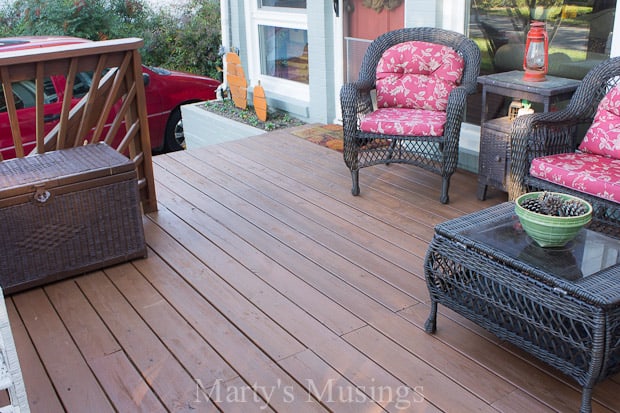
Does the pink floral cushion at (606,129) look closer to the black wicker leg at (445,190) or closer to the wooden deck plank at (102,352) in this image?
the black wicker leg at (445,190)

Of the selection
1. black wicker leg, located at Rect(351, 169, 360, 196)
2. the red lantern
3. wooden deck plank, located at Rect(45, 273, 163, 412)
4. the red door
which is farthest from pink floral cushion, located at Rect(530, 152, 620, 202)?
the red door

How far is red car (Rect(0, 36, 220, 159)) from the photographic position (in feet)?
14.8

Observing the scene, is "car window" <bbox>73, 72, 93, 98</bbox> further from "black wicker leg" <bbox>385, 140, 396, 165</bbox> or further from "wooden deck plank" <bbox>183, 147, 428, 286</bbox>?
"black wicker leg" <bbox>385, 140, 396, 165</bbox>

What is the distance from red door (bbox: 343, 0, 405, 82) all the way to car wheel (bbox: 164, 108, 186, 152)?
69.0 inches

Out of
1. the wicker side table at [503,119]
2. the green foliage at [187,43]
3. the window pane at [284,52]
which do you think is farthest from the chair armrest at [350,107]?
the green foliage at [187,43]

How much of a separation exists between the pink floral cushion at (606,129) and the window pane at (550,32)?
0.51m

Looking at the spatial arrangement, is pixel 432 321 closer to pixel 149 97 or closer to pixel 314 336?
pixel 314 336

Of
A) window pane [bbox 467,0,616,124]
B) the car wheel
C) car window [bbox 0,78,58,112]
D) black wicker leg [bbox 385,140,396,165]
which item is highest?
window pane [bbox 467,0,616,124]

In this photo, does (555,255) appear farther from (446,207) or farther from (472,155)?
(472,155)

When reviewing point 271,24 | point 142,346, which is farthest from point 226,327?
point 271,24

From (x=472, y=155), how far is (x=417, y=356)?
2.19m

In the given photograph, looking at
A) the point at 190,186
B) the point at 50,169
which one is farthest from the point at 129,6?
the point at 50,169

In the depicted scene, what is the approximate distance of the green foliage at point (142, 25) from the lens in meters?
9.52

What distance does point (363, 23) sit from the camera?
16.5ft
